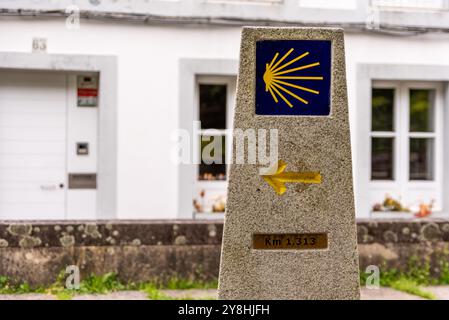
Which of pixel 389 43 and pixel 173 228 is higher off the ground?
pixel 389 43

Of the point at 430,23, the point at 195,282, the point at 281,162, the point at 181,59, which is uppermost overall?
the point at 430,23

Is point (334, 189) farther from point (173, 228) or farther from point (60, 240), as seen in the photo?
point (60, 240)

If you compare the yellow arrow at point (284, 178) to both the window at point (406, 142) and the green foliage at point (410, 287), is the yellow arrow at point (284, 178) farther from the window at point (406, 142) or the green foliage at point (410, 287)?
the window at point (406, 142)

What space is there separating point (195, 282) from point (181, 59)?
9.23 feet

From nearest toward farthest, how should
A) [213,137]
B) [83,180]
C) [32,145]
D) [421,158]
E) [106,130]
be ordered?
[106,130] < [32,145] < [83,180] < [213,137] < [421,158]

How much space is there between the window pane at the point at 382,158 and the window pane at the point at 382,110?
0.57 feet

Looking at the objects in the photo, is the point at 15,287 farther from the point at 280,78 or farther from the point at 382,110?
the point at 382,110

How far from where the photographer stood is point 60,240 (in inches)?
277

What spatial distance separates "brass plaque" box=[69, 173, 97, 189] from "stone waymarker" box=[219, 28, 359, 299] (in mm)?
4449

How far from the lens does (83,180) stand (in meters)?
8.59

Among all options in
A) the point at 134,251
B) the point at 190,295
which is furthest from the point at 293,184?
the point at 134,251

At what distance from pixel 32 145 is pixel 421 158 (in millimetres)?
5031

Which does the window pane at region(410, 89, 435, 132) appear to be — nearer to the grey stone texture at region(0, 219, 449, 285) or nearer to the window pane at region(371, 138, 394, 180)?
the window pane at region(371, 138, 394, 180)
